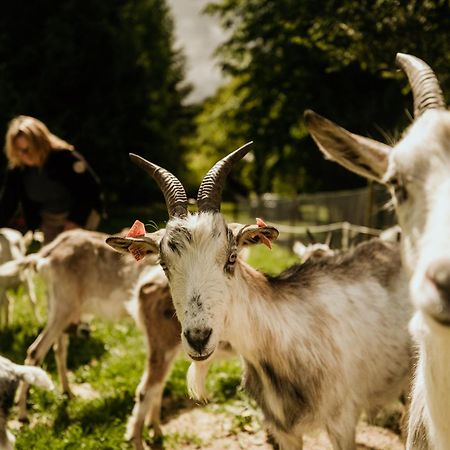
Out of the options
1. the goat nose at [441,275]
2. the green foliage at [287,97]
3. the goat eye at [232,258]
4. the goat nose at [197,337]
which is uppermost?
the green foliage at [287,97]

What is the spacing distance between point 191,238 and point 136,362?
11.0 ft

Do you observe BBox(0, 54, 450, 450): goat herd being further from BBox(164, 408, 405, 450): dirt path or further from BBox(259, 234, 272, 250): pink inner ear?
BBox(164, 408, 405, 450): dirt path

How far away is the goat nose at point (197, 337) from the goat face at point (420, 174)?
1.07m

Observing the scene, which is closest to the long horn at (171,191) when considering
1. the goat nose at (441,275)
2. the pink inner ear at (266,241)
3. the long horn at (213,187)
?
the long horn at (213,187)

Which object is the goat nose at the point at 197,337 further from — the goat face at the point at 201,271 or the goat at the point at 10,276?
the goat at the point at 10,276

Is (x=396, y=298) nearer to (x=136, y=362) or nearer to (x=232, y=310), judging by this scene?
(x=232, y=310)

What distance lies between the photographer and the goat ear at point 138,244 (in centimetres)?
297

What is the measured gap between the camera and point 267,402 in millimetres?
3021

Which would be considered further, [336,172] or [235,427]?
[336,172]

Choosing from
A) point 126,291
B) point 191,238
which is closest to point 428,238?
Result: point 191,238

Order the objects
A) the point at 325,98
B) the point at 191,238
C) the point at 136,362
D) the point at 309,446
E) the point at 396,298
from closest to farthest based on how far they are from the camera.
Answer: the point at 191,238, the point at 396,298, the point at 309,446, the point at 136,362, the point at 325,98

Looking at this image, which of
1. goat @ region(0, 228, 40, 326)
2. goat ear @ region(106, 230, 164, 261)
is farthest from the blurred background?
goat ear @ region(106, 230, 164, 261)

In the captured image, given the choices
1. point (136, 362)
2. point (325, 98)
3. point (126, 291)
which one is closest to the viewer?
point (126, 291)

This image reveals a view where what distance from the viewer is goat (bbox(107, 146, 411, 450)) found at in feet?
8.76
